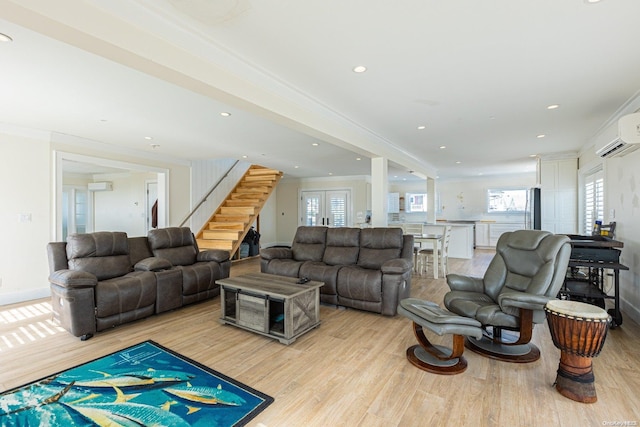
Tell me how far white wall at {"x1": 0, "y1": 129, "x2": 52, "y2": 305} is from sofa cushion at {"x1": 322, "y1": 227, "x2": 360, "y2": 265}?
13.8 feet

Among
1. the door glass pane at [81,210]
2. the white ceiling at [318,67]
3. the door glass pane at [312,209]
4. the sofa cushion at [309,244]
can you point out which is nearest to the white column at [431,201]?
the door glass pane at [312,209]

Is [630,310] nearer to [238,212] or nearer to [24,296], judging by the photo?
[238,212]

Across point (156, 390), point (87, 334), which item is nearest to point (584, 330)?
point (156, 390)

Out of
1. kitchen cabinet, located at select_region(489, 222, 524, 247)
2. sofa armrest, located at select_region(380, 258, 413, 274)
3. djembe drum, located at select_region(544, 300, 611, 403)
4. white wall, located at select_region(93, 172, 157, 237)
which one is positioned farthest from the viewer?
kitchen cabinet, located at select_region(489, 222, 524, 247)

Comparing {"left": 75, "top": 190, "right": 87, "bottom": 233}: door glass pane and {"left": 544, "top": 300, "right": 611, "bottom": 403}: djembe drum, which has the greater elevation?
{"left": 75, "top": 190, "right": 87, "bottom": 233}: door glass pane

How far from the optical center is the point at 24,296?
172 inches

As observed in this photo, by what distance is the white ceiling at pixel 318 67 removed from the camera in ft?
6.11

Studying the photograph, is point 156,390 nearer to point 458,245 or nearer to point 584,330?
point 584,330

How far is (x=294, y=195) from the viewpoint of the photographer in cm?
1101

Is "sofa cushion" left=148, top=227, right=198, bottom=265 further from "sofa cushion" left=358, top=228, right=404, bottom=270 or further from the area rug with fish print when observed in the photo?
"sofa cushion" left=358, top=228, right=404, bottom=270

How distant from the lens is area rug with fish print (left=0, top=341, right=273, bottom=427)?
1.88 meters

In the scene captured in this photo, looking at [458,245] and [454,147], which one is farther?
[458,245]

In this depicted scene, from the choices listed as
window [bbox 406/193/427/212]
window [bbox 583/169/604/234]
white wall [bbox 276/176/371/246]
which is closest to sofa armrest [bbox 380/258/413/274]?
window [bbox 583/169/604/234]

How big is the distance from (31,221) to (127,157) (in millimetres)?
1805
